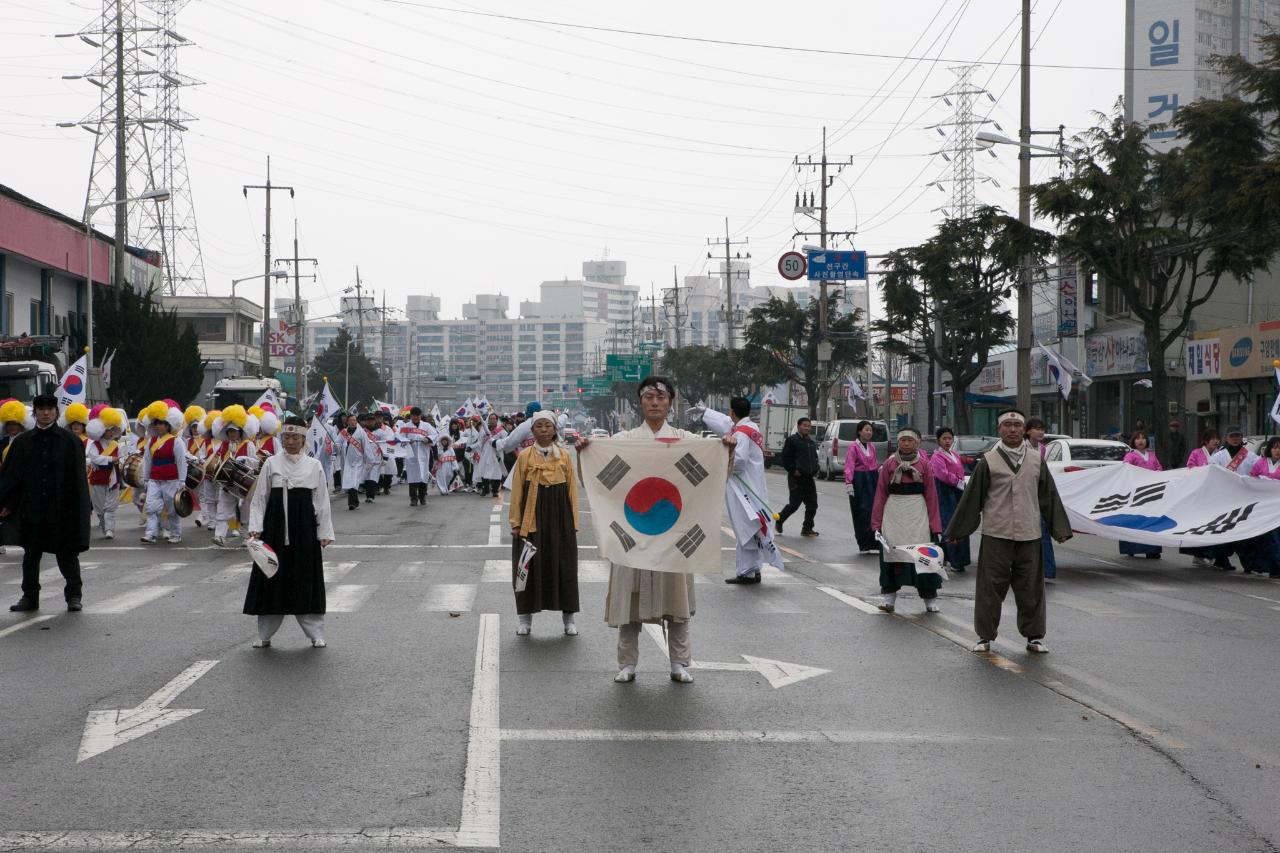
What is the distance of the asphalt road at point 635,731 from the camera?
574 centimetres

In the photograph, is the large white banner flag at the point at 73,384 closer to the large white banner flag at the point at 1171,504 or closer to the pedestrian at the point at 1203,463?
the large white banner flag at the point at 1171,504

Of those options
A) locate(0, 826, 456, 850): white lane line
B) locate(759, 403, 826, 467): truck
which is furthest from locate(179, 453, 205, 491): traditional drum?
locate(759, 403, 826, 467): truck

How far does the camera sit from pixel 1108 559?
727 inches

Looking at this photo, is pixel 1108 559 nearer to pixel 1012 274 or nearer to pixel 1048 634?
pixel 1048 634

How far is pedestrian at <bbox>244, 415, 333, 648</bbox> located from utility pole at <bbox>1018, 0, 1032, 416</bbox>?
74.3ft

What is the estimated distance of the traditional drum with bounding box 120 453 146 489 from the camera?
20.7m

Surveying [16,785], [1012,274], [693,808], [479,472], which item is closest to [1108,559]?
[693,808]

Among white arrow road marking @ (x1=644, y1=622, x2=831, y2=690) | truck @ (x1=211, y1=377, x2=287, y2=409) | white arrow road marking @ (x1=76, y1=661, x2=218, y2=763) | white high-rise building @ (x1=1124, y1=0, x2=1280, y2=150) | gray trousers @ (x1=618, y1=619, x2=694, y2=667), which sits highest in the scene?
white high-rise building @ (x1=1124, y1=0, x2=1280, y2=150)

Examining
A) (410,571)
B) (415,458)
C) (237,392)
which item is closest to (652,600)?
(410,571)

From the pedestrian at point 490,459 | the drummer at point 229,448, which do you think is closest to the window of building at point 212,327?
the pedestrian at point 490,459

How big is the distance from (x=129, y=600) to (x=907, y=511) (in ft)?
22.5

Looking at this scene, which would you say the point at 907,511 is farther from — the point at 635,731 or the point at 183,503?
the point at 183,503

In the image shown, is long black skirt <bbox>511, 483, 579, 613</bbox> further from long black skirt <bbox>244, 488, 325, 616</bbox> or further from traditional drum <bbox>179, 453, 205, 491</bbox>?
traditional drum <bbox>179, 453, 205, 491</bbox>

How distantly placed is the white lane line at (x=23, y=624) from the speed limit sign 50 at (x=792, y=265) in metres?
43.1
